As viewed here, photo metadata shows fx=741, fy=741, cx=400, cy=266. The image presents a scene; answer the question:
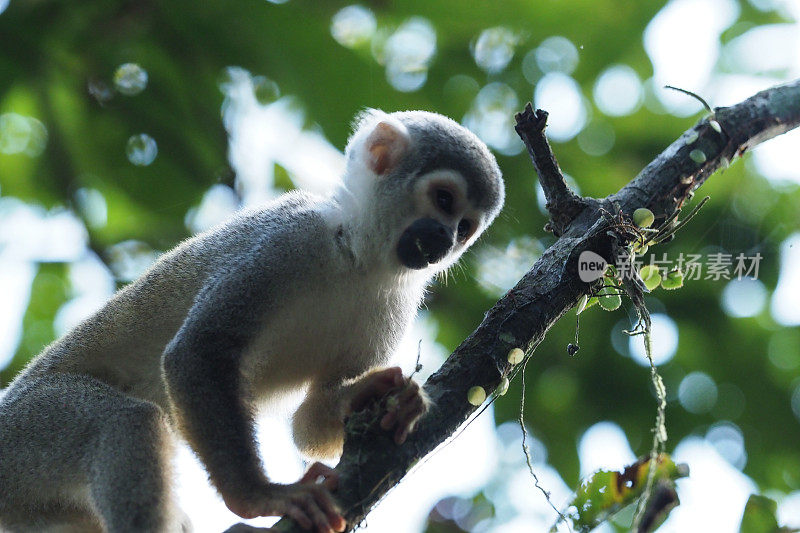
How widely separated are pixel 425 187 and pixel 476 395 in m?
1.21

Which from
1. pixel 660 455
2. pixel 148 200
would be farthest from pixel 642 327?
pixel 148 200

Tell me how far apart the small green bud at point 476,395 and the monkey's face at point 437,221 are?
0.86 m

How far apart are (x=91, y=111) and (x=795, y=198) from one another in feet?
22.6

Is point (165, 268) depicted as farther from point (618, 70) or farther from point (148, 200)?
point (618, 70)

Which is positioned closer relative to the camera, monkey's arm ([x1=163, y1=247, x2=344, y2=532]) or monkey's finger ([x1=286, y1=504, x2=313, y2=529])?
monkey's finger ([x1=286, y1=504, x2=313, y2=529])

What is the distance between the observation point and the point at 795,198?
716cm

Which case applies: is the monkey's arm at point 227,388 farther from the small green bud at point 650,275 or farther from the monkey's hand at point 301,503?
the small green bud at point 650,275

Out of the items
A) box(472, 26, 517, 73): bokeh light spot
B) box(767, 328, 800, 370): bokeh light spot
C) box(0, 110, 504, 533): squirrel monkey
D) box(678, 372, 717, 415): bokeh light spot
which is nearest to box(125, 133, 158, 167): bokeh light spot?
box(472, 26, 517, 73): bokeh light spot

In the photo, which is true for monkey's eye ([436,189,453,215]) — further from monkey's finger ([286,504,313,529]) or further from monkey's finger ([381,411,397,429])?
monkey's finger ([286,504,313,529])

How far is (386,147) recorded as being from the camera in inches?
151

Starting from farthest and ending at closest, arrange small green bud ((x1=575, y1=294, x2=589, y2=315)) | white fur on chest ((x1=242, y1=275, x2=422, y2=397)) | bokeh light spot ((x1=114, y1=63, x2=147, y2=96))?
bokeh light spot ((x1=114, y1=63, x2=147, y2=96)) < white fur on chest ((x1=242, y1=275, x2=422, y2=397)) < small green bud ((x1=575, y1=294, x2=589, y2=315))

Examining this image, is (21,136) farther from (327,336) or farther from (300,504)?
(300,504)

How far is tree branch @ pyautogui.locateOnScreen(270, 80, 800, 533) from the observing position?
2625 mm

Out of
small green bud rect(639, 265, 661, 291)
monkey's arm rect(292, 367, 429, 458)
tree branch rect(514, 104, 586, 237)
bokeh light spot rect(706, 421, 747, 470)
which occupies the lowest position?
bokeh light spot rect(706, 421, 747, 470)
